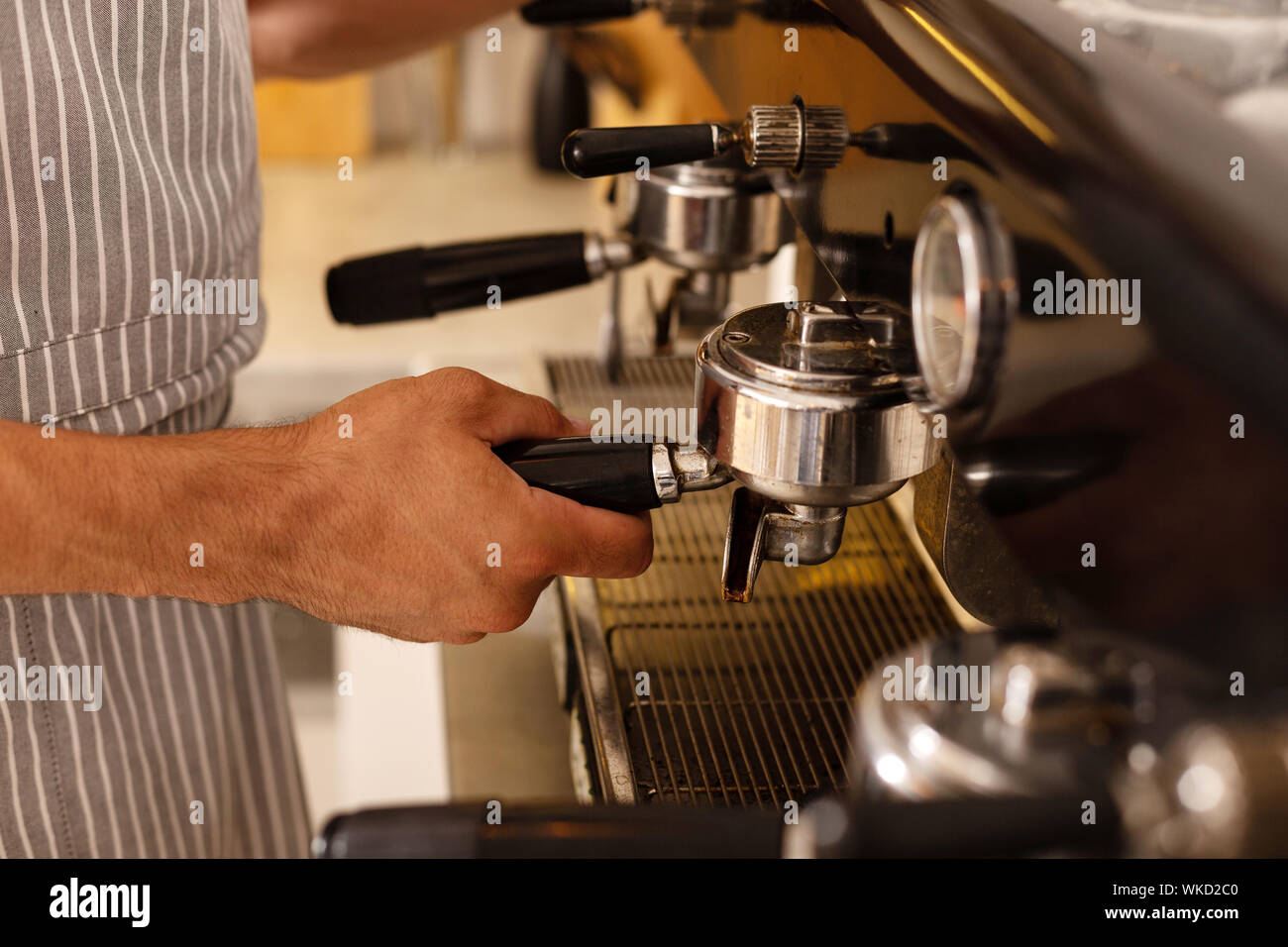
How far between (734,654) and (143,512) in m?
0.32

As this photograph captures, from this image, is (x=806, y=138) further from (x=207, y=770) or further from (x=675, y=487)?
(x=207, y=770)

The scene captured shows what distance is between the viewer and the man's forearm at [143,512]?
0.50m

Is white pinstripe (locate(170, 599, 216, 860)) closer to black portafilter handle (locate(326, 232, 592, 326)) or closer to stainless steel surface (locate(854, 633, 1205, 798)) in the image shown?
black portafilter handle (locate(326, 232, 592, 326))

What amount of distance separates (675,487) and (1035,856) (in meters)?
0.23

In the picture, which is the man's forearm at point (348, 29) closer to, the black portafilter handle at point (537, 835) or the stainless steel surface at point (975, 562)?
the stainless steel surface at point (975, 562)

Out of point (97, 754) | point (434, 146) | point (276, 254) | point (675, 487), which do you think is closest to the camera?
point (675, 487)

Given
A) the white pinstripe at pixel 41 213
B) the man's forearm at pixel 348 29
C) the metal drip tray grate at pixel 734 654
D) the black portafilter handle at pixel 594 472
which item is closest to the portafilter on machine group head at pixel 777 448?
the black portafilter handle at pixel 594 472

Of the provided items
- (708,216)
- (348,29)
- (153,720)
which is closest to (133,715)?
(153,720)

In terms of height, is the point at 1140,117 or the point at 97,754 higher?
the point at 1140,117

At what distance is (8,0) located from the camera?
1.89 feet

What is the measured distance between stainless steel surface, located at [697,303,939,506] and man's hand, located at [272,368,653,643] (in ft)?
0.25

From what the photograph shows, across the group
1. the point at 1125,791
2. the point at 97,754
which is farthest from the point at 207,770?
the point at 1125,791

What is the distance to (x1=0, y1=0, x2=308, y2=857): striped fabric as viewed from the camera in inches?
23.5

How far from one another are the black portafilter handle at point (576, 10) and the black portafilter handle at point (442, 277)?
0.16m
